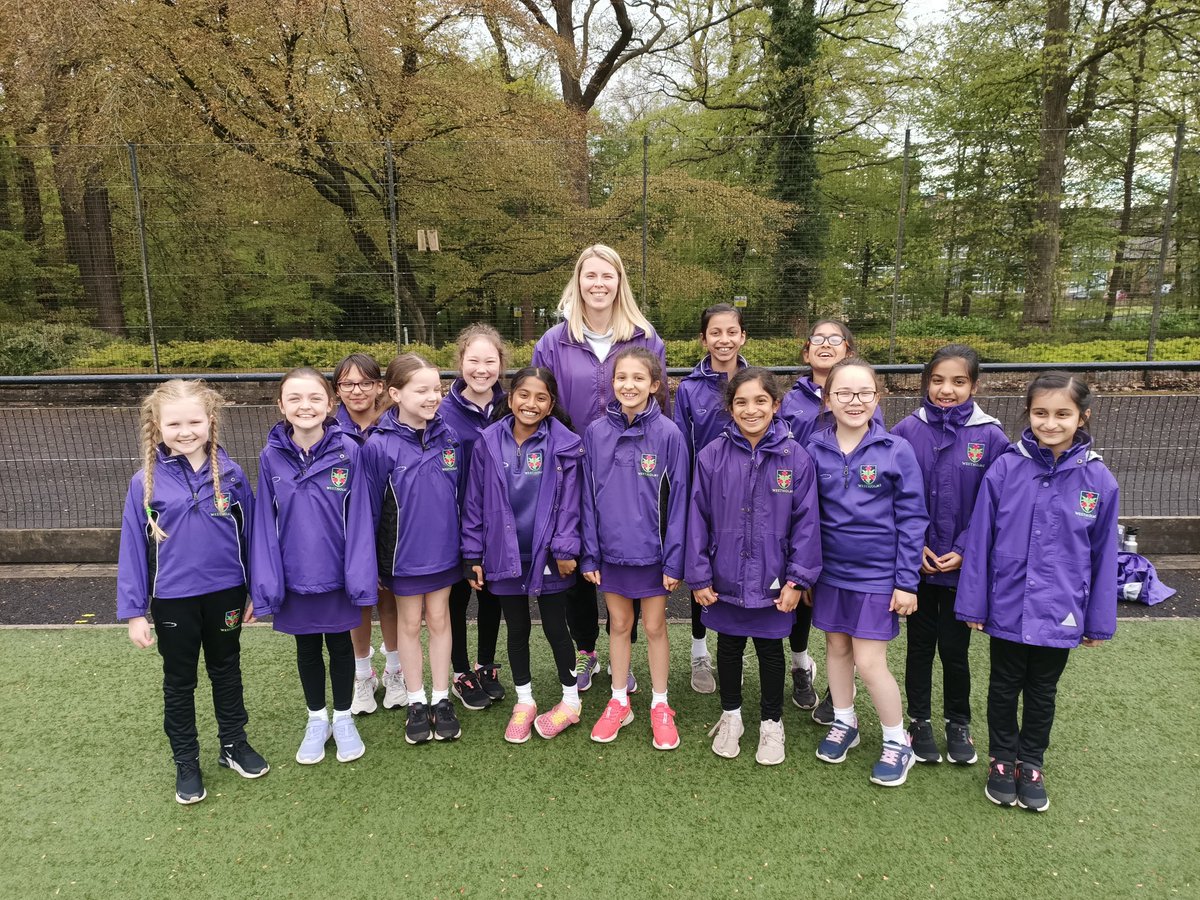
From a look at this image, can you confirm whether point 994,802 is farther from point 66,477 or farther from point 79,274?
point 79,274

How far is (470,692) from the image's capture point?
3172 mm

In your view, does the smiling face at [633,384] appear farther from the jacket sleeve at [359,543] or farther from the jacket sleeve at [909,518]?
the jacket sleeve at [359,543]

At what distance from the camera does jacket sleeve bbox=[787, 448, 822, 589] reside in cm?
252

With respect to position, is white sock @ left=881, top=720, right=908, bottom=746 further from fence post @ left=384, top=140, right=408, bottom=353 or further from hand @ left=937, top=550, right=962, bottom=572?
fence post @ left=384, top=140, right=408, bottom=353

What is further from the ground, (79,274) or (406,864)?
(79,274)

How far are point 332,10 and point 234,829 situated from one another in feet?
35.6

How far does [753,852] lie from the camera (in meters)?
2.25

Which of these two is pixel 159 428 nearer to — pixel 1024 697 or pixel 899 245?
pixel 1024 697

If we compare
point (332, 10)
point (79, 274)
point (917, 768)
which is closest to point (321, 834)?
point (917, 768)

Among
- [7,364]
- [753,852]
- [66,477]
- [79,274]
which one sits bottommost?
[753,852]

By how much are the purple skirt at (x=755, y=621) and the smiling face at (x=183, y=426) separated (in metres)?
2.02

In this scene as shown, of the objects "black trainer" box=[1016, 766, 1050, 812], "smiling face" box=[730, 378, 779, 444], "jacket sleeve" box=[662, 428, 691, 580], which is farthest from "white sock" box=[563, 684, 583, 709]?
"black trainer" box=[1016, 766, 1050, 812]

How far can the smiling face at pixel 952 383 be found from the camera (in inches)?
100

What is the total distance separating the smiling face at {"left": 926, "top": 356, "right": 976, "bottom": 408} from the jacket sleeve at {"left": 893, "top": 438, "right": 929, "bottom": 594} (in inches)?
11.4
